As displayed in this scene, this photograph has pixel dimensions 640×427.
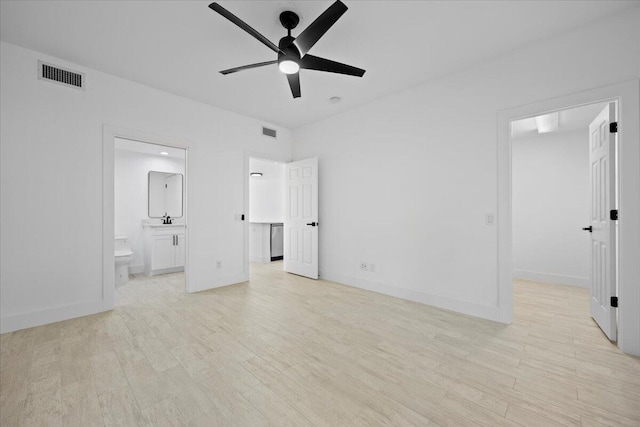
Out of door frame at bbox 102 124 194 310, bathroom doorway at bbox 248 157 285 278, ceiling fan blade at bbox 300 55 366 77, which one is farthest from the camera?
bathroom doorway at bbox 248 157 285 278

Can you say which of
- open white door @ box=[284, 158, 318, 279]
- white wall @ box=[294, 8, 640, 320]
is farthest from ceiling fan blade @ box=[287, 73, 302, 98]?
open white door @ box=[284, 158, 318, 279]

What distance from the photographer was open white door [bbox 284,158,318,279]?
15.5ft

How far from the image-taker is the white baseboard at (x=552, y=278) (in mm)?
4262

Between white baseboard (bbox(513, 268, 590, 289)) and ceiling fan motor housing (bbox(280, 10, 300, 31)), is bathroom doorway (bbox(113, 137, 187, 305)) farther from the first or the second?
white baseboard (bbox(513, 268, 590, 289))

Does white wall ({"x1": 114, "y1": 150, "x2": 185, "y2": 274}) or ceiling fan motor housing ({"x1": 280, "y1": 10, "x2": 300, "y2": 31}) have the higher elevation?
ceiling fan motor housing ({"x1": 280, "y1": 10, "x2": 300, "y2": 31})

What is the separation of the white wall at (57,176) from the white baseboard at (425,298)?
239 centimetres

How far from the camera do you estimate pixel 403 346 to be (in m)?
2.32

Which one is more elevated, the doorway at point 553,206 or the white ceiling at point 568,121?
the white ceiling at point 568,121

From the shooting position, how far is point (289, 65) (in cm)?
224

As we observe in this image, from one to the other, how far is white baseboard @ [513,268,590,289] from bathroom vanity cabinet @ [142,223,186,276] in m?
6.29

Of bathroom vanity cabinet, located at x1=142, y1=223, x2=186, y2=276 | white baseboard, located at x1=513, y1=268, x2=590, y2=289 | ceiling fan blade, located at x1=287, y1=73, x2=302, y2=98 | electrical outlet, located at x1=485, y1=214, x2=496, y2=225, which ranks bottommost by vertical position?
white baseboard, located at x1=513, y1=268, x2=590, y2=289

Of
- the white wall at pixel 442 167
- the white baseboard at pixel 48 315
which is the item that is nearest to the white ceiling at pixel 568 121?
the white wall at pixel 442 167

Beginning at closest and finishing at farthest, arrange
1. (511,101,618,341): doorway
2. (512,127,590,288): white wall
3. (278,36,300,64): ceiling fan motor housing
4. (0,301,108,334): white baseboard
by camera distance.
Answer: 1. (278,36,300,64): ceiling fan motor housing
2. (0,301,108,334): white baseboard
3. (511,101,618,341): doorway
4. (512,127,590,288): white wall

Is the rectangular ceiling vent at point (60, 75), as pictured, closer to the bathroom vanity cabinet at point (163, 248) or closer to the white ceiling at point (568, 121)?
the bathroom vanity cabinet at point (163, 248)
